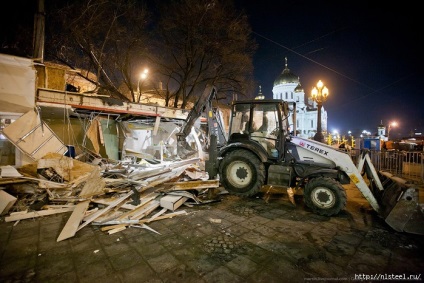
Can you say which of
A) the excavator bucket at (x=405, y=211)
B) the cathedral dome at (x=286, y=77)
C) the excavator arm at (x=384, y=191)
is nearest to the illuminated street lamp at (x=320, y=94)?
the excavator arm at (x=384, y=191)

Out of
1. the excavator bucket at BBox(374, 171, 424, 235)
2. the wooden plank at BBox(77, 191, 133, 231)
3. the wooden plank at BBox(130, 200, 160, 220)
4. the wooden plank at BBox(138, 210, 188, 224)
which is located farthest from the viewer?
the wooden plank at BBox(130, 200, 160, 220)

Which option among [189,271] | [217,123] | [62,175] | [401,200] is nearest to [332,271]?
[189,271]

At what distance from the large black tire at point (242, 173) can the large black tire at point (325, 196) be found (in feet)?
4.26

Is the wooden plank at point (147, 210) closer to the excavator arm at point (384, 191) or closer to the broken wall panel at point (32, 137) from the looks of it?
the excavator arm at point (384, 191)

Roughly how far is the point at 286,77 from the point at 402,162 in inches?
2748

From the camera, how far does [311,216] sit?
15.8 feet

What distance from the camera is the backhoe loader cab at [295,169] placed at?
4.20 meters

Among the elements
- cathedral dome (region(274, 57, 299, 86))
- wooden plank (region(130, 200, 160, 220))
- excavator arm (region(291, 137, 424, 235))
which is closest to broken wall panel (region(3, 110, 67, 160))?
wooden plank (region(130, 200, 160, 220))

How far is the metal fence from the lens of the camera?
8.05 meters

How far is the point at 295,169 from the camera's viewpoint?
565 centimetres

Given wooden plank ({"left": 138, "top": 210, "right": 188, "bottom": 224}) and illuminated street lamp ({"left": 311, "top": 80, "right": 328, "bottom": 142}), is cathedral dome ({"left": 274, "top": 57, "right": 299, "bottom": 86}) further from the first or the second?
wooden plank ({"left": 138, "top": 210, "right": 188, "bottom": 224})

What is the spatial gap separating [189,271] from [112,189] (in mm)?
3968

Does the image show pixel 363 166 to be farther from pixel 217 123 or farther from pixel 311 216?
pixel 217 123

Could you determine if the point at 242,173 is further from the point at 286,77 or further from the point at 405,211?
the point at 286,77
